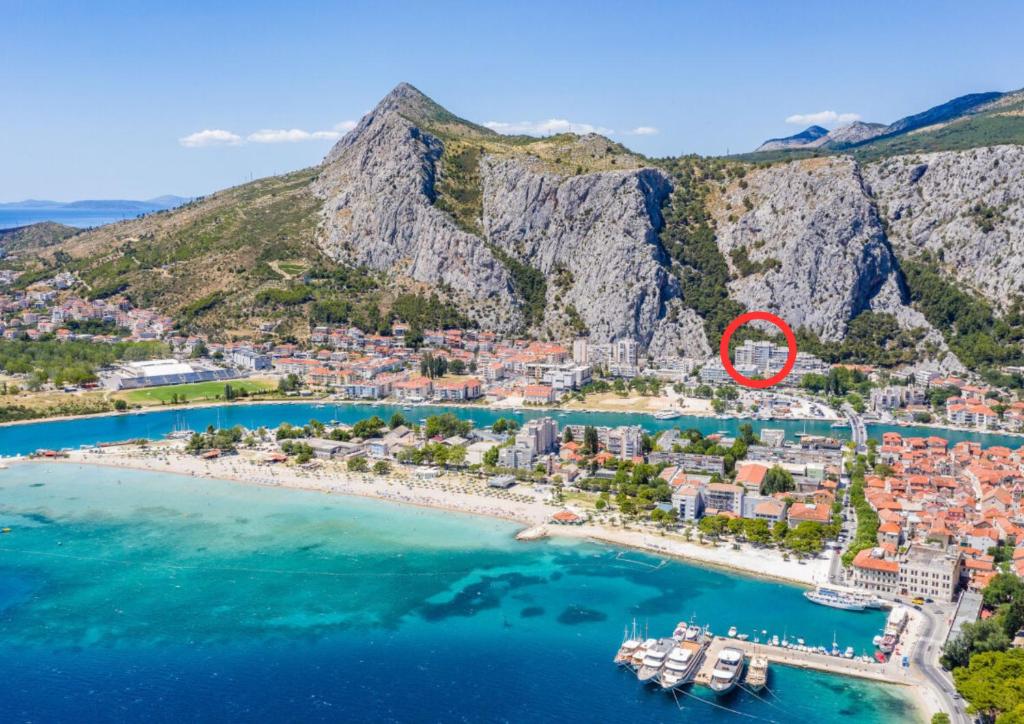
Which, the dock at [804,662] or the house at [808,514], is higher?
the house at [808,514]

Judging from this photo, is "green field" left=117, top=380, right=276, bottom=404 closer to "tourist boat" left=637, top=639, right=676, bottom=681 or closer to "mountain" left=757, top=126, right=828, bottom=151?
"tourist boat" left=637, top=639, right=676, bottom=681

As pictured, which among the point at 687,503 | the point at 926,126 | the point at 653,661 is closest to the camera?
the point at 653,661

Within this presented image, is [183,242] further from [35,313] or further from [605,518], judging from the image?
[605,518]

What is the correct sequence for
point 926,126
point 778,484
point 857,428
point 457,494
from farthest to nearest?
point 926,126 < point 857,428 < point 457,494 < point 778,484

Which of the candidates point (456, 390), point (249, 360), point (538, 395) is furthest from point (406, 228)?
point (538, 395)

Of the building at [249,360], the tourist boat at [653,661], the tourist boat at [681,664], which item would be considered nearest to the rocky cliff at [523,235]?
the building at [249,360]

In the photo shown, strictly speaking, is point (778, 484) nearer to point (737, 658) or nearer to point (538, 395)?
point (737, 658)

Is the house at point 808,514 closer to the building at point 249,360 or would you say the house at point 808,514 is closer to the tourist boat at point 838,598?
the tourist boat at point 838,598
